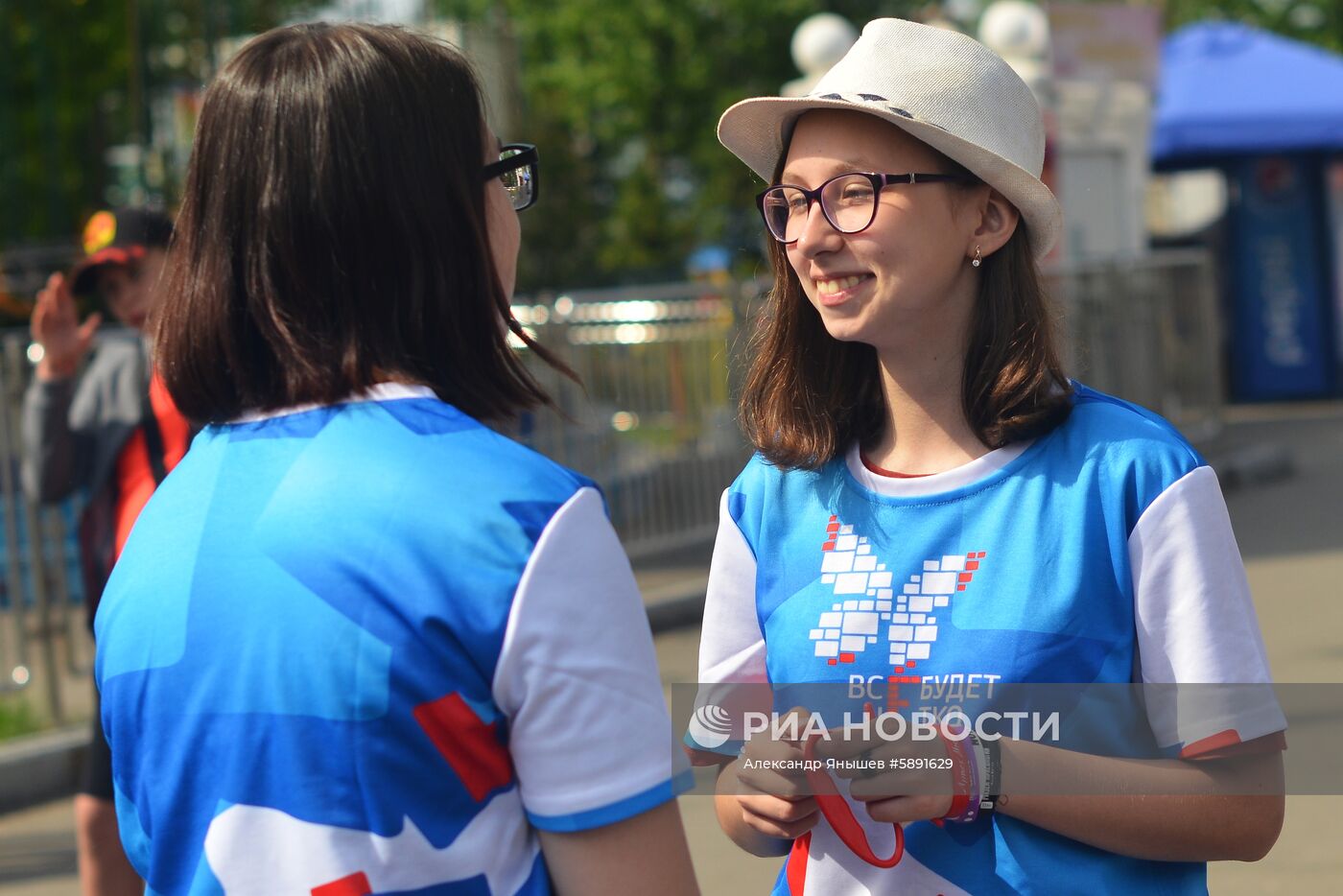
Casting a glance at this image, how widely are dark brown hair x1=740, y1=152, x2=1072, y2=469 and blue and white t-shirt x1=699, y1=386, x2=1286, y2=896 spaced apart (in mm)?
48

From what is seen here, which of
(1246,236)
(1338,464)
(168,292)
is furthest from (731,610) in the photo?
(1246,236)

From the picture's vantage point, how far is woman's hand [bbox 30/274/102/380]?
4770mm

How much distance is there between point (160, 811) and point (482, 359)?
20.7 inches

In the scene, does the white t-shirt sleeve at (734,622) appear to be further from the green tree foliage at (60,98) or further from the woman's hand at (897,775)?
the green tree foliage at (60,98)

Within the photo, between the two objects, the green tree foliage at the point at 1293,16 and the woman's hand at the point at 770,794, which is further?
the green tree foliage at the point at 1293,16

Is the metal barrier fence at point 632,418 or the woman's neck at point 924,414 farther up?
the woman's neck at point 924,414

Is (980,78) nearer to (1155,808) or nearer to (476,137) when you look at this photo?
(476,137)

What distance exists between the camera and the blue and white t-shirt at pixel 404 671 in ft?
4.83

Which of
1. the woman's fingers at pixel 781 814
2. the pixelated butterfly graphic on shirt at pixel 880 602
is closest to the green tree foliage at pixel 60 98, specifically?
the pixelated butterfly graphic on shirt at pixel 880 602

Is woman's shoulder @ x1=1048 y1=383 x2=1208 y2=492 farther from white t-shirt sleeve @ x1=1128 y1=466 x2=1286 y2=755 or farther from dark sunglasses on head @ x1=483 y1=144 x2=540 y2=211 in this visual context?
dark sunglasses on head @ x1=483 y1=144 x2=540 y2=211

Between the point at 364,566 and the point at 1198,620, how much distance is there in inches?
39.4

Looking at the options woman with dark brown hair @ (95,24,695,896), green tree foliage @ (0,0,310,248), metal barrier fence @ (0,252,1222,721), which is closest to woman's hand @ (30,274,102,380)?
metal barrier fence @ (0,252,1222,721)

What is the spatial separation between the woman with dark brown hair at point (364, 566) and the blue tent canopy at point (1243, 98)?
17.6 meters

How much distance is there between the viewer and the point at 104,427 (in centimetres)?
450
